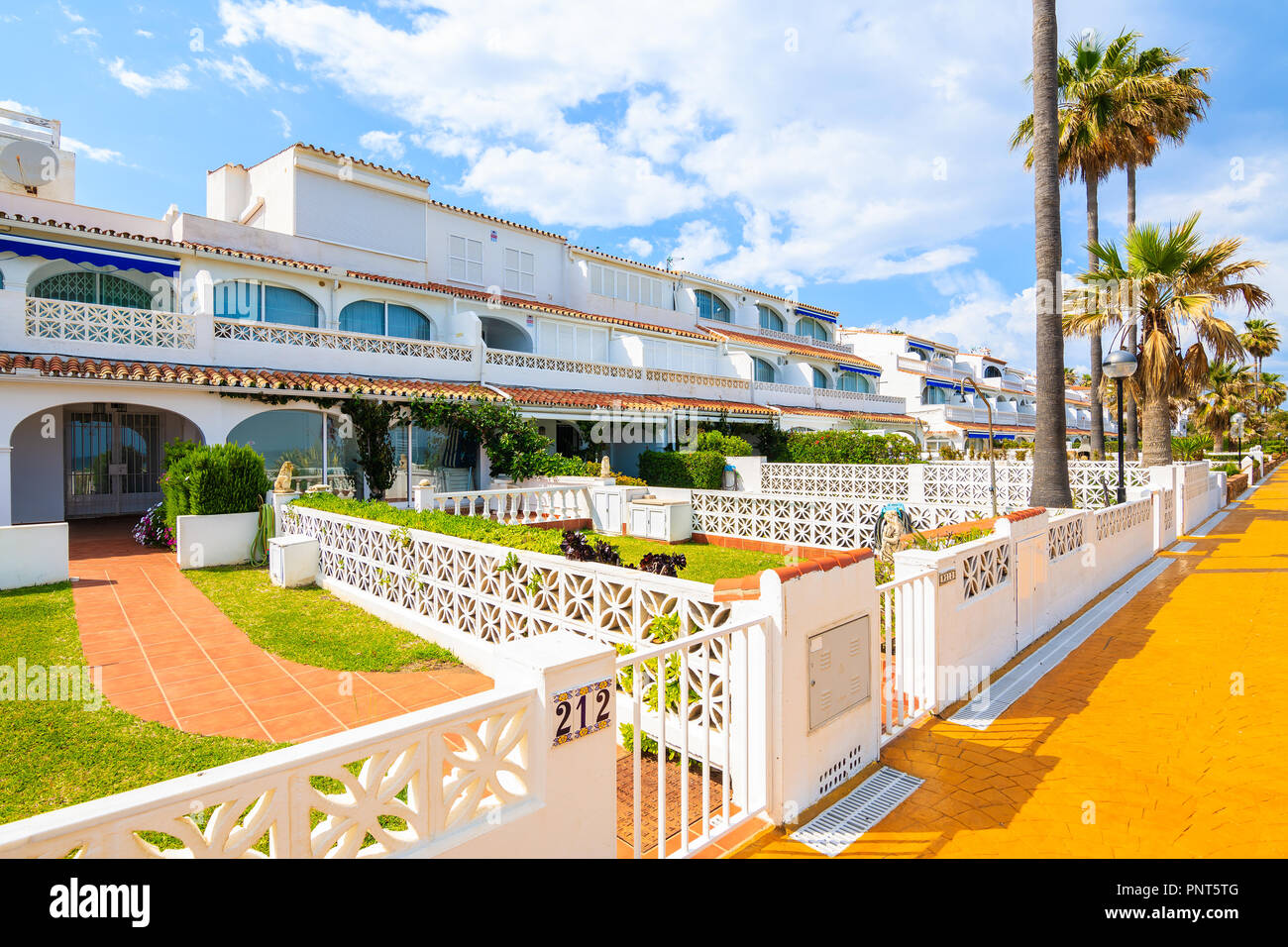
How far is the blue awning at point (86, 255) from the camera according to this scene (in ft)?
48.4

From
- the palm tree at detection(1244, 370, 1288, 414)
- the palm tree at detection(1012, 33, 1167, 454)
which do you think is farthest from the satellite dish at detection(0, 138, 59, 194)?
the palm tree at detection(1244, 370, 1288, 414)

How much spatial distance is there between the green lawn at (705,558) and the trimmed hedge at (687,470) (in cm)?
542

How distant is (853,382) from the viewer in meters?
43.6

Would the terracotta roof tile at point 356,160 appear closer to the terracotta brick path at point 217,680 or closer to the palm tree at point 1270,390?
the terracotta brick path at point 217,680

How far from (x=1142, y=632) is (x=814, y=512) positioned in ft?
22.8

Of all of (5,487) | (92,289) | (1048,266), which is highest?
(92,289)

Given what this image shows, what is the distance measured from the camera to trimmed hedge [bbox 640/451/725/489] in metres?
21.6

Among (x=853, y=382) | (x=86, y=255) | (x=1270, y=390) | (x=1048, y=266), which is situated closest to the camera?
(x=1048, y=266)

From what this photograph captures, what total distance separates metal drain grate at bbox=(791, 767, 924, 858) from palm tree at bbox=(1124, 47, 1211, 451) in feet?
71.7

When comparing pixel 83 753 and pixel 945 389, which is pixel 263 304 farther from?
pixel 945 389

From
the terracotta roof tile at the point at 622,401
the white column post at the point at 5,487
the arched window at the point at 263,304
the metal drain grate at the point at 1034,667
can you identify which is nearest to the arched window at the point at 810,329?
the terracotta roof tile at the point at 622,401

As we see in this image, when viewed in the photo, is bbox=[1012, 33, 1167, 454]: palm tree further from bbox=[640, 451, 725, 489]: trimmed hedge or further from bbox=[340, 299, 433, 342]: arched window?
bbox=[340, 299, 433, 342]: arched window

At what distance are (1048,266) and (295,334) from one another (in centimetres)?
1731
